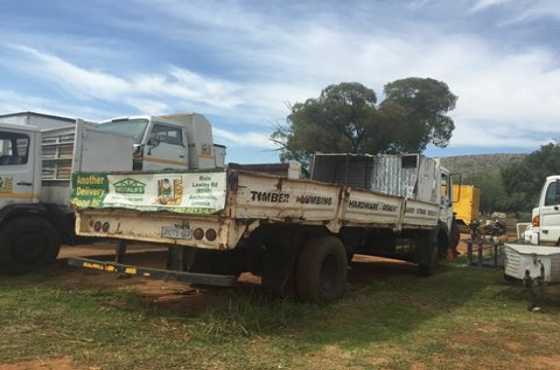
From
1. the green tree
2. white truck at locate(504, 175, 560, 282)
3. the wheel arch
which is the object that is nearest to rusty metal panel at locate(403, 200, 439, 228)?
white truck at locate(504, 175, 560, 282)

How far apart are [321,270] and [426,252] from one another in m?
4.17

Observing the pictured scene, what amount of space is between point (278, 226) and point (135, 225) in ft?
5.37

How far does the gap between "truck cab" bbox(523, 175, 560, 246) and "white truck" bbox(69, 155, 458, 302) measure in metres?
3.69

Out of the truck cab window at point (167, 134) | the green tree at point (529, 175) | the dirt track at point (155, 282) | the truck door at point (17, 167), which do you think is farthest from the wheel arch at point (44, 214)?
the green tree at point (529, 175)

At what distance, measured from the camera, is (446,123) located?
1613 inches

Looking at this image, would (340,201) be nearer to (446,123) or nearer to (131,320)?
(131,320)

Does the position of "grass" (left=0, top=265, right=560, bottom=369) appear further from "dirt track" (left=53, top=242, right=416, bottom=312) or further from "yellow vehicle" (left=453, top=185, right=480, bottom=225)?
"yellow vehicle" (left=453, top=185, right=480, bottom=225)

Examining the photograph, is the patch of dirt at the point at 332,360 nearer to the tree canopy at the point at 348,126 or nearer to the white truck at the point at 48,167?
the white truck at the point at 48,167

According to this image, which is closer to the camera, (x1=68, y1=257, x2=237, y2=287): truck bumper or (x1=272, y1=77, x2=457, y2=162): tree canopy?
(x1=68, y1=257, x2=237, y2=287): truck bumper

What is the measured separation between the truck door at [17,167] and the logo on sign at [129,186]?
2.93m

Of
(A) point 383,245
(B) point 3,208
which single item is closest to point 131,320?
(B) point 3,208

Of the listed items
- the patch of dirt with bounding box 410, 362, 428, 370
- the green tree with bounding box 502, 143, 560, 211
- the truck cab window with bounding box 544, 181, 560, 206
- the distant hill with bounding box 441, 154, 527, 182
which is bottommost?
the patch of dirt with bounding box 410, 362, 428, 370

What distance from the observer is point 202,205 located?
5215 millimetres

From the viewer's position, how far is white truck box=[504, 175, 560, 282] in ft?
24.1
